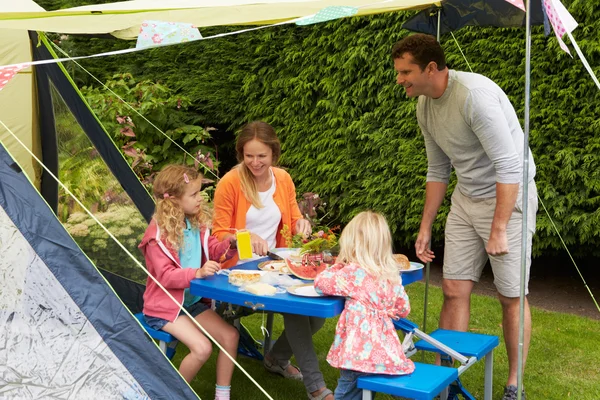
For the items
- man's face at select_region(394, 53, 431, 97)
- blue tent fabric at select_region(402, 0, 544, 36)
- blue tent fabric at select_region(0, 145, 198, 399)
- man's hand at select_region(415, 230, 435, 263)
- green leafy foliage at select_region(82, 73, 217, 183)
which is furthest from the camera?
green leafy foliage at select_region(82, 73, 217, 183)

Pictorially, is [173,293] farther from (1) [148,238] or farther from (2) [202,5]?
(2) [202,5]

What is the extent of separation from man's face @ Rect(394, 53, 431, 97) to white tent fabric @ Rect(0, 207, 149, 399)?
5.48 ft

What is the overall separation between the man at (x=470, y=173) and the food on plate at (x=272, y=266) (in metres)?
0.71

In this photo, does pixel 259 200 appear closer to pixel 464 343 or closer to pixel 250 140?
pixel 250 140

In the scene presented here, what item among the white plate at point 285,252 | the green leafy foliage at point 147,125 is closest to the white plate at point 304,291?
the white plate at point 285,252

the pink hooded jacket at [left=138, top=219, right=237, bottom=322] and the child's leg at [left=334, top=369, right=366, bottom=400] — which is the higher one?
the pink hooded jacket at [left=138, top=219, right=237, bottom=322]

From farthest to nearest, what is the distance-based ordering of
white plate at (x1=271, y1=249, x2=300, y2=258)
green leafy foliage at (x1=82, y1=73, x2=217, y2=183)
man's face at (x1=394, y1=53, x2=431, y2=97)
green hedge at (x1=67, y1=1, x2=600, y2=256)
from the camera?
1. green leafy foliage at (x1=82, y1=73, x2=217, y2=183)
2. green hedge at (x1=67, y1=1, x2=600, y2=256)
3. white plate at (x1=271, y1=249, x2=300, y2=258)
4. man's face at (x1=394, y1=53, x2=431, y2=97)

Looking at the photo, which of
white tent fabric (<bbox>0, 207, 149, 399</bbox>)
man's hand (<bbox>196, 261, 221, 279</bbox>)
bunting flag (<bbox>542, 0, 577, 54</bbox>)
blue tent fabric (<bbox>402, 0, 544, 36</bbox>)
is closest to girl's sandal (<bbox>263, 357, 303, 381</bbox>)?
man's hand (<bbox>196, 261, 221, 279</bbox>)

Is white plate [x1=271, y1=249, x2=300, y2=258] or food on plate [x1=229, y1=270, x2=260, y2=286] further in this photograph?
white plate [x1=271, y1=249, x2=300, y2=258]

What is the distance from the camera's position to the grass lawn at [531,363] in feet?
12.3

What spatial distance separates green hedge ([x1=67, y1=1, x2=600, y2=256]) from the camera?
500 centimetres

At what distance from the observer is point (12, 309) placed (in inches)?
102

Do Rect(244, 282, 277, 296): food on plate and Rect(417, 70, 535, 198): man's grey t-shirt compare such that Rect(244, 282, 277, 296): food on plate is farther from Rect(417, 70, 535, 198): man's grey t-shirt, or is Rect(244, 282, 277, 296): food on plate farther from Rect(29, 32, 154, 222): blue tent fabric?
Rect(29, 32, 154, 222): blue tent fabric

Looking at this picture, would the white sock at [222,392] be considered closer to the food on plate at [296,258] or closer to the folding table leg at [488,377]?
the food on plate at [296,258]
